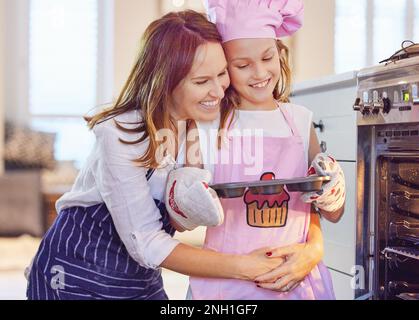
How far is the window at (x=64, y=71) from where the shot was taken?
3.53 m

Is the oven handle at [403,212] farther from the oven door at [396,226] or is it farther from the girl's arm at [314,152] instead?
the girl's arm at [314,152]

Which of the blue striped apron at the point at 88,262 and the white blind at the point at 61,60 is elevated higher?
the white blind at the point at 61,60

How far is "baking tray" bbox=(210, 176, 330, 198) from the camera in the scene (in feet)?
2.89

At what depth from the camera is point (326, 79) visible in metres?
1.32

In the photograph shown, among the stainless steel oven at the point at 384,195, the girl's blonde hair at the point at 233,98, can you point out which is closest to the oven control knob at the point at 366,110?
the stainless steel oven at the point at 384,195

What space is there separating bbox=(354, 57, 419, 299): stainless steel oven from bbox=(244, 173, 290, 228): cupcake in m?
0.26

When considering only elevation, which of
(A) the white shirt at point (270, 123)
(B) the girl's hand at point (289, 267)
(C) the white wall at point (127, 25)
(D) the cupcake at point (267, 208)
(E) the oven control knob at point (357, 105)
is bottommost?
(B) the girl's hand at point (289, 267)

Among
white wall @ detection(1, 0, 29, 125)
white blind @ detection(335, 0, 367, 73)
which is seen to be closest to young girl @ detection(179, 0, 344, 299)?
white blind @ detection(335, 0, 367, 73)

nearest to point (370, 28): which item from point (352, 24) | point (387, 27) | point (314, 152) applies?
point (387, 27)

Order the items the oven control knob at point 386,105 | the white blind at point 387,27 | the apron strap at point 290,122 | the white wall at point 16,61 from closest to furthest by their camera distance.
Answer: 1. the apron strap at point 290,122
2. the oven control knob at point 386,105
3. the white blind at point 387,27
4. the white wall at point 16,61

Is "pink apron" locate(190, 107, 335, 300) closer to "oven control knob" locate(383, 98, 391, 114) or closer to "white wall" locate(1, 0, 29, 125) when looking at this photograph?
"oven control knob" locate(383, 98, 391, 114)

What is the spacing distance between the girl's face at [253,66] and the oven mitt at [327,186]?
0.12 m
